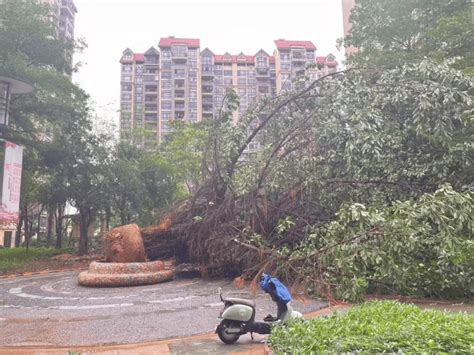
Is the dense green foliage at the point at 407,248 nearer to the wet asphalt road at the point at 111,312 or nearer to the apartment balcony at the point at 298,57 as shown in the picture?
the wet asphalt road at the point at 111,312

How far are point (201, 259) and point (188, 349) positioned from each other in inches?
243

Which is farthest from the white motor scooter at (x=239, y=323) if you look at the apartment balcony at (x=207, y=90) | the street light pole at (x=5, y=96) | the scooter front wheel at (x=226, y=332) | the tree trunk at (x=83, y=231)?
the apartment balcony at (x=207, y=90)

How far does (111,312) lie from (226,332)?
277cm

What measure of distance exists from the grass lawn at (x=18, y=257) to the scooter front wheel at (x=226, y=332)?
12754 mm

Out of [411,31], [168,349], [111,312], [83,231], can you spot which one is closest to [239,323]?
[168,349]

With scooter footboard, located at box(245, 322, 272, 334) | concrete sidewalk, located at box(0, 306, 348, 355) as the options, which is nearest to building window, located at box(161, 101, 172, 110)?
concrete sidewalk, located at box(0, 306, 348, 355)

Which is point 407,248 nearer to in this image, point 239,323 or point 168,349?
point 239,323

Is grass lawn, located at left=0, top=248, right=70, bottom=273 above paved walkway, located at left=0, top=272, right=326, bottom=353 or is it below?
above

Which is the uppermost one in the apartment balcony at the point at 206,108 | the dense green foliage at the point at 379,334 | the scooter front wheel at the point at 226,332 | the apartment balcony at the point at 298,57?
the apartment balcony at the point at 298,57

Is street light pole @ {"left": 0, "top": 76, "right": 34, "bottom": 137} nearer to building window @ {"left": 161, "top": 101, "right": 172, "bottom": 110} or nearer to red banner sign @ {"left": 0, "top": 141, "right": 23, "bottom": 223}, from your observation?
red banner sign @ {"left": 0, "top": 141, "right": 23, "bottom": 223}

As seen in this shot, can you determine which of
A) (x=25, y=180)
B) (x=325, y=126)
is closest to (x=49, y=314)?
(x=325, y=126)

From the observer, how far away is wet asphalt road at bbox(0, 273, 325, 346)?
16.8ft

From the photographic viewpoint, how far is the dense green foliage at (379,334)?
2.84 meters

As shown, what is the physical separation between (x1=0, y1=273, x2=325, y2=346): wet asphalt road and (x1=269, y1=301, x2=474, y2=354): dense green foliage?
1.95 metres
